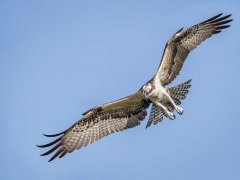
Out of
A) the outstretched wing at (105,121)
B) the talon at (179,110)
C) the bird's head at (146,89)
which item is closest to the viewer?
the talon at (179,110)

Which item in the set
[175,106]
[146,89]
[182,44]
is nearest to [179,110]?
[175,106]

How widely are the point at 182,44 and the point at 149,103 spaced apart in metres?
1.54

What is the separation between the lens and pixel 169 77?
495 inches

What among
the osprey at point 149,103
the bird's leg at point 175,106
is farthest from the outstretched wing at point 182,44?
the bird's leg at point 175,106

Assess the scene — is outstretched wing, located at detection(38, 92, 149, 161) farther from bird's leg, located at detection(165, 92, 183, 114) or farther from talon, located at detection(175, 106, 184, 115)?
talon, located at detection(175, 106, 184, 115)

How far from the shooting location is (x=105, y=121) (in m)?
12.7

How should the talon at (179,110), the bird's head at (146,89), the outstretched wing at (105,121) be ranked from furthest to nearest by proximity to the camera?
the outstretched wing at (105,121) < the bird's head at (146,89) < the talon at (179,110)

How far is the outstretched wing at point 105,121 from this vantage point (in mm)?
12484

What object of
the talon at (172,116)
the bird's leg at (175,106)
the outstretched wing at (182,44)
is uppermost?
the outstretched wing at (182,44)

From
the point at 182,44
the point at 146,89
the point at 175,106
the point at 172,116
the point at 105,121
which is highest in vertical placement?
the point at 182,44

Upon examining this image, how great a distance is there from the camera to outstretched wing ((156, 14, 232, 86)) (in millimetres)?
12391

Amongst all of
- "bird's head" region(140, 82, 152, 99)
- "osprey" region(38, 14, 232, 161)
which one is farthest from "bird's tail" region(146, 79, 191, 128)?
"bird's head" region(140, 82, 152, 99)

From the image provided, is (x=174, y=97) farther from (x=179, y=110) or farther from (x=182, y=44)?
(x=182, y=44)

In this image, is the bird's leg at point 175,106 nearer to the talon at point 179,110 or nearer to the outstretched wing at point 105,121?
the talon at point 179,110
